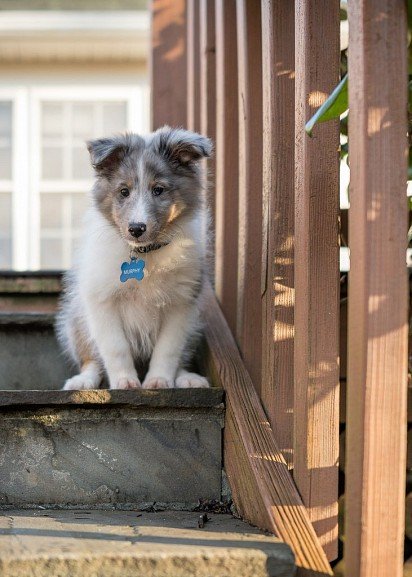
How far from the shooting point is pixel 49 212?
10234 mm

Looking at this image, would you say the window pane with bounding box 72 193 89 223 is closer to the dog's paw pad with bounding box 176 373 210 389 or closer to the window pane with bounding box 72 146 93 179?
the window pane with bounding box 72 146 93 179

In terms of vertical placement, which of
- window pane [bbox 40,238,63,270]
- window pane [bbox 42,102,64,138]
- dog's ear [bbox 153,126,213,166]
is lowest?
window pane [bbox 40,238,63,270]

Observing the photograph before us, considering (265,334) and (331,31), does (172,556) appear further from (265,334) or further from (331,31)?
(331,31)

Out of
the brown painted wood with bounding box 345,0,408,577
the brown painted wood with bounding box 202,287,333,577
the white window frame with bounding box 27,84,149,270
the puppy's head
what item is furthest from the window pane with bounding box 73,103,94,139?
the brown painted wood with bounding box 345,0,408,577

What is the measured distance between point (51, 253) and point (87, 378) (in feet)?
23.6

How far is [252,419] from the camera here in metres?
2.47

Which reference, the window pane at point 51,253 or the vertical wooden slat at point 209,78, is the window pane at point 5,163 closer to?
the window pane at point 51,253

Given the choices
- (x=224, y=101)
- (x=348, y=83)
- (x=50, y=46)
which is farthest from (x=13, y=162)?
(x=348, y=83)

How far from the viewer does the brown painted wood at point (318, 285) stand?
2.10 metres

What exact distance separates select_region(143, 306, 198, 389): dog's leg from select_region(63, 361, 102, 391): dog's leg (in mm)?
210

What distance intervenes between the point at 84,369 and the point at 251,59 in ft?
4.39

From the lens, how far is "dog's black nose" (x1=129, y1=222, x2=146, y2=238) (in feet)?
10.1

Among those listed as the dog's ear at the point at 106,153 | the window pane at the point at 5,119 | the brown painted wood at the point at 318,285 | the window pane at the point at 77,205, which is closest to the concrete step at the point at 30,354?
the dog's ear at the point at 106,153

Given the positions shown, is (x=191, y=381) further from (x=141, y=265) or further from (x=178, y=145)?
(x=178, y=145)
